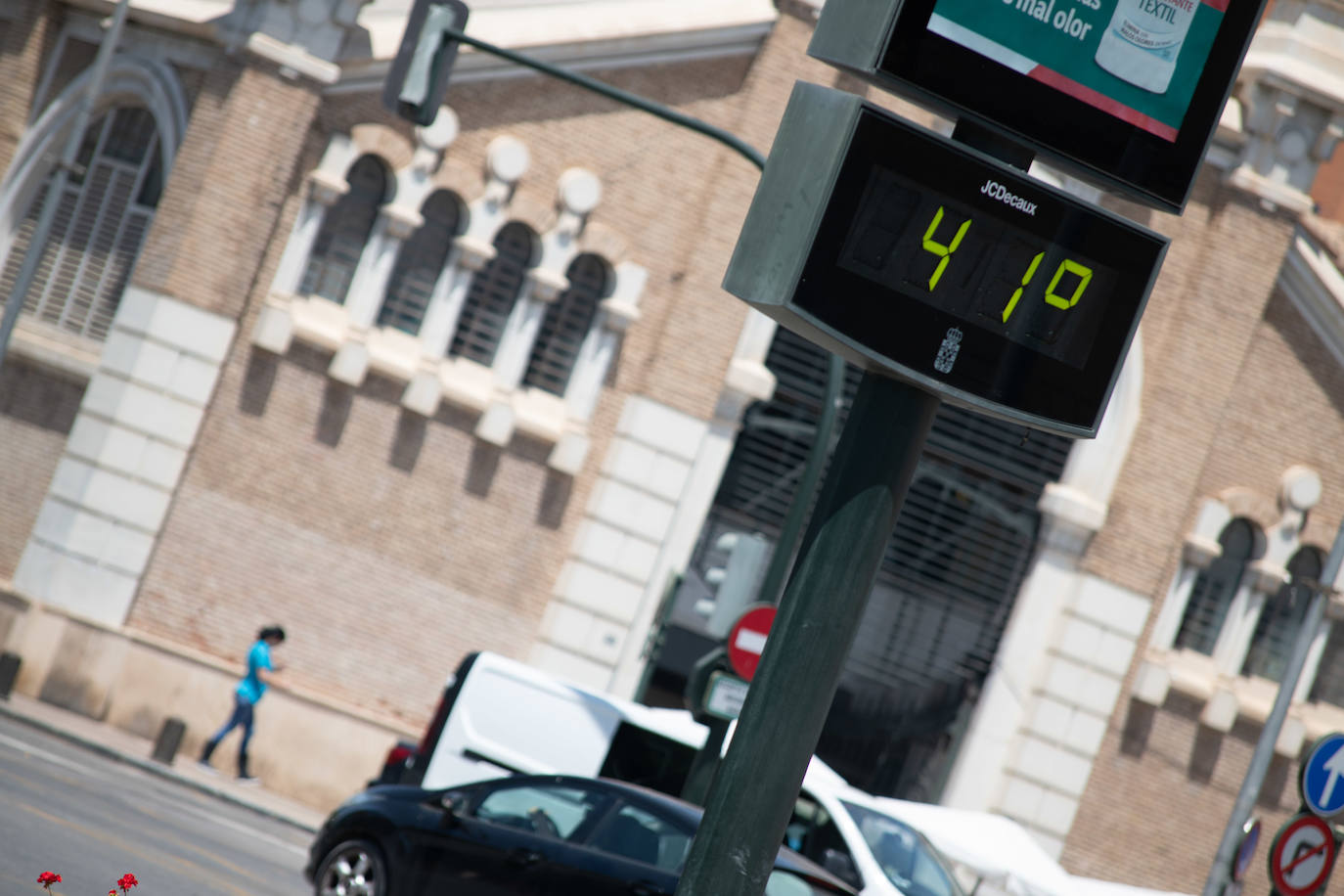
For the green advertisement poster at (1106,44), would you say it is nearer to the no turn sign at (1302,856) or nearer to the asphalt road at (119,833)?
the asphalt road at (119,833)

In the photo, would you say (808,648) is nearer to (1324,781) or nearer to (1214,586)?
(1324,781)

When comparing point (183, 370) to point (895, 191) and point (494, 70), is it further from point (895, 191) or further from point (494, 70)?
point (895, 191)

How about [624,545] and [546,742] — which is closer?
[546,742]

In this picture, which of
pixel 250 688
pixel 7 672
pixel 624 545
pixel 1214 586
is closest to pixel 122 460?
pixel 7 672

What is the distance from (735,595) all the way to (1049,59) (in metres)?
9.56

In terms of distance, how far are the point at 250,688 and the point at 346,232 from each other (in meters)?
5.16

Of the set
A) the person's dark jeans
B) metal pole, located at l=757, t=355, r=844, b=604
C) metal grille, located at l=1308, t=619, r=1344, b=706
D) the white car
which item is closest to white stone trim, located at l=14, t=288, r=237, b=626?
the person's dark jeans

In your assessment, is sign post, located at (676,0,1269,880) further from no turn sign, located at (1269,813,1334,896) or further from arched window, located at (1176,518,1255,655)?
arched window, located at (1176,518,1255,655)

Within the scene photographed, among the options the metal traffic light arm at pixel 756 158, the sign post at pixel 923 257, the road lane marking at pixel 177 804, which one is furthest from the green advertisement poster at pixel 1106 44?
the road lane marking at pixel 177 804

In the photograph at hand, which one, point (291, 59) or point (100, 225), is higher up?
point (291, 59)

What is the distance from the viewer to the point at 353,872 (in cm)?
971

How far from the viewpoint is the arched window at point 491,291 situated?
18406 millimetres

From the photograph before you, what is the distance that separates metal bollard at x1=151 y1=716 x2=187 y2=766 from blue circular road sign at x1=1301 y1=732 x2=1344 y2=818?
32.9 ft

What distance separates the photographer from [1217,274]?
63.3 feet
